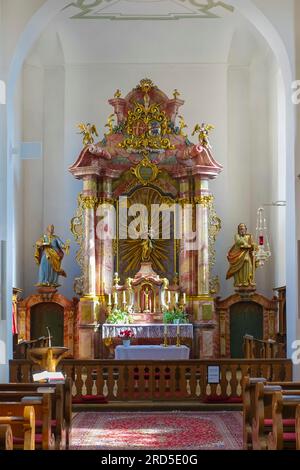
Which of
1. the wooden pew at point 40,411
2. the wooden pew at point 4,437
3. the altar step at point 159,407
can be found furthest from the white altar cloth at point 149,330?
the wooden pew at point 4,437

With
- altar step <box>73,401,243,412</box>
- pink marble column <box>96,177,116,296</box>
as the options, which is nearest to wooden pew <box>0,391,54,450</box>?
altar step <box>73,401,243,412</box>

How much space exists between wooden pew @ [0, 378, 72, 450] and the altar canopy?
9.01 metres

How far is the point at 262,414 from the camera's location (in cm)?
870

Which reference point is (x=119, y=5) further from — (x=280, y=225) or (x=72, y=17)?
(x=280, y=225)

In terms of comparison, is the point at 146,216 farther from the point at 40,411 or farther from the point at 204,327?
the point at 40,411

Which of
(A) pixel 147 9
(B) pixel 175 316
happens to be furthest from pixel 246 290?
(A) pixel 147 9

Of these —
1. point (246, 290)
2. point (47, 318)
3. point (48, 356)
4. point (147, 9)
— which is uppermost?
point (147, 9)

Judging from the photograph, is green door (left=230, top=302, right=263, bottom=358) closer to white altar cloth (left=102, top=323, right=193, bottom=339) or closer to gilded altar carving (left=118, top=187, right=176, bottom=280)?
white altar cloth (left=102, top=323, right=193, bottom=339)

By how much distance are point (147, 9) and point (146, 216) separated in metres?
4.53

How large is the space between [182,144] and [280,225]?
108 inches

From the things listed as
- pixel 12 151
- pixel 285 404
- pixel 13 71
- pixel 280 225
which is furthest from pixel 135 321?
pixel 285 404

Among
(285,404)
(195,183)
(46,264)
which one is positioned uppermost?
(195,183)

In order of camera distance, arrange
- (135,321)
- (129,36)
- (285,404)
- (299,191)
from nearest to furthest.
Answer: (285,404)
(299,191)
(135,321)
(129,36)

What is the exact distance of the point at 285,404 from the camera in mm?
7934
